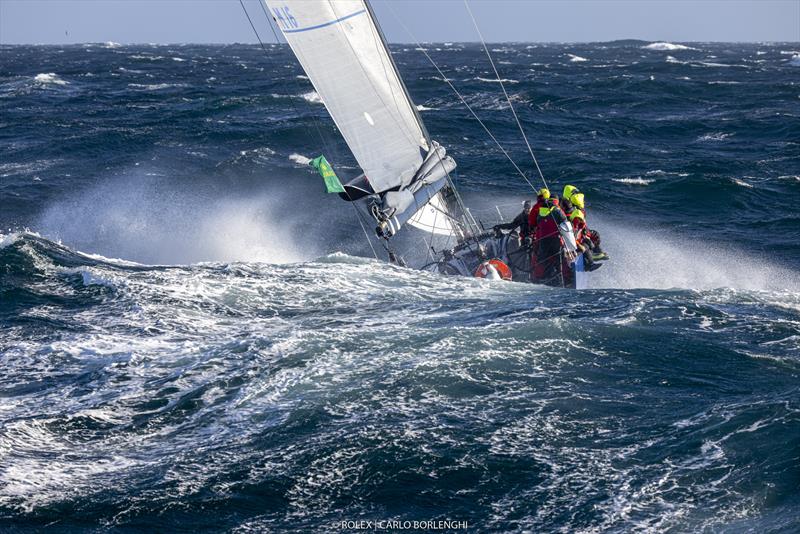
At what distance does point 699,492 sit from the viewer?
255 inches

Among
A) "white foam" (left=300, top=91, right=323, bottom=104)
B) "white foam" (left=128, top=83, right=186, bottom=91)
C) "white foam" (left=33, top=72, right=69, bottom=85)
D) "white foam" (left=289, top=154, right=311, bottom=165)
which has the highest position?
"white foam" (left=33, top=72, right=69, bottom=85)

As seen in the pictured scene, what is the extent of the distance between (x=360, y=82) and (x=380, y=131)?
30.6 inches

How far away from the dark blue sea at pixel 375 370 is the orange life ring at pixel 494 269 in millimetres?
309

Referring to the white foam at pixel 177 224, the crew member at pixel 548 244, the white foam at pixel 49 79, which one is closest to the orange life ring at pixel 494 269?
the crew member at pixel 548 244

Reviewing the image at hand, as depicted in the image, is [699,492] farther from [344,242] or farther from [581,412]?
[344,242]

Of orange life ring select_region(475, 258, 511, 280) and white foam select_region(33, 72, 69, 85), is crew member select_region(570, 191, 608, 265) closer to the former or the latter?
orange life ring select_region(475, 258, 511, 280)

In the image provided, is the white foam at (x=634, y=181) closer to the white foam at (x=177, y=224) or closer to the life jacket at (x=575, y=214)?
the white foam at (x=177, y=224)

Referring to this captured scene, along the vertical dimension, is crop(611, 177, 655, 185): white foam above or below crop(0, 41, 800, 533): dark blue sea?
below

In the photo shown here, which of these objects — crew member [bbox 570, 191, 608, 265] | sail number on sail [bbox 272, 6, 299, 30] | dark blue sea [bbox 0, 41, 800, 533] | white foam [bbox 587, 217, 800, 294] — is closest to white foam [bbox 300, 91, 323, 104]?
dark blue sea [bbox 0, 41, 800, 533]

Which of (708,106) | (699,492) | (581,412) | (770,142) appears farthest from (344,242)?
(708,106)

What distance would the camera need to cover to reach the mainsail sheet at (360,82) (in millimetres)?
12062

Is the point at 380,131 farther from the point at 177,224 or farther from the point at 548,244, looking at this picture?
the point at 177,224

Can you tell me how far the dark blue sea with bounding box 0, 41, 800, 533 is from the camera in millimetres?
6496

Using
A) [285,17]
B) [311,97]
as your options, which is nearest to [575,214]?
[285,17]
